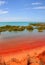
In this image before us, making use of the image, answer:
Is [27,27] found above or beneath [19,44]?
above

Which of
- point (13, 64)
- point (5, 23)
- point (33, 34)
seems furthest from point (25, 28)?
point (13, 64)

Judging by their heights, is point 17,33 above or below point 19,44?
above

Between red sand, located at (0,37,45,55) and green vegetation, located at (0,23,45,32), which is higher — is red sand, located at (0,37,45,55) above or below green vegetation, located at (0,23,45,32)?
below

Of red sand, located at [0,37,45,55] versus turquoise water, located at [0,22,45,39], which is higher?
turquoise water, located at [0,22,45,39]

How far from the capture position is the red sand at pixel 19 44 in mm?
1379

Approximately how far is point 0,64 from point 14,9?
0.60 meters

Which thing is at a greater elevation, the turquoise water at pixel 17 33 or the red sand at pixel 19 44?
the turquoise water at pixel 17 33

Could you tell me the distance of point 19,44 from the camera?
1406 mm

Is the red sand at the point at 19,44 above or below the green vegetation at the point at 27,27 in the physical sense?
below

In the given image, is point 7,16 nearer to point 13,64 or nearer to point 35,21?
point 35,21

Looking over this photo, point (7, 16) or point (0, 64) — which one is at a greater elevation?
point (7, 16)

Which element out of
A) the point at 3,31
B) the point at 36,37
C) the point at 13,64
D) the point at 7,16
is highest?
the point at 7,16

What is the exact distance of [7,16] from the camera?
1.39 metres

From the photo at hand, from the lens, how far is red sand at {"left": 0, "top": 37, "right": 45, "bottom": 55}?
138 cm
